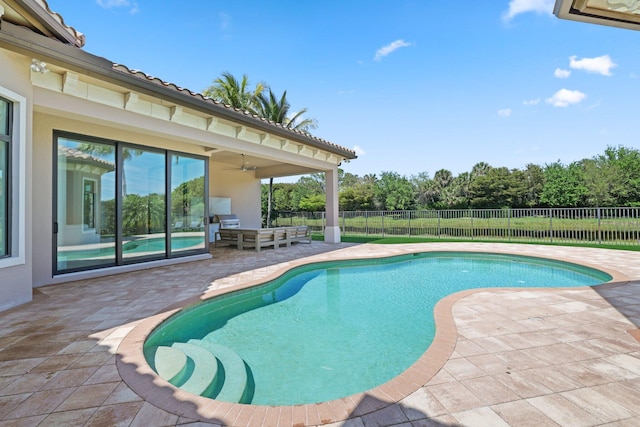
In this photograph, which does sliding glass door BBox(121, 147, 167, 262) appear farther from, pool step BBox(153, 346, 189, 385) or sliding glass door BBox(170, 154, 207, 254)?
pool step BBox(153, 346, 189, 385)

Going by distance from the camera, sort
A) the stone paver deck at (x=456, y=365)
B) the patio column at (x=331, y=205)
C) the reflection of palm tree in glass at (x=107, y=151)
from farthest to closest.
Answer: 1. the patio column at (x=331, y=205)
2. the reflection of palm tree in glass at (x=107, y=151)
3. the stone paver deck at (x=456, y=365)

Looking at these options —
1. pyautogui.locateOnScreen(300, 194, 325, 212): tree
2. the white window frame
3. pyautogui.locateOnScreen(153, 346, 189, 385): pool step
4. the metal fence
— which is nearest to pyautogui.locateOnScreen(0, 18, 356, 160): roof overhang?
the white window frame

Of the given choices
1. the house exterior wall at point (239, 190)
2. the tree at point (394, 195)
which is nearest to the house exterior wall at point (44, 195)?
the house exterior wall at point (239, 190)

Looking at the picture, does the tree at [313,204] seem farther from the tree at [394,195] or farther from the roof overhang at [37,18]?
the roof overhang at [37,18]

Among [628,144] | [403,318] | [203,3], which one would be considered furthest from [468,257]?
[628,144]

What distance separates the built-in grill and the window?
8.59 m

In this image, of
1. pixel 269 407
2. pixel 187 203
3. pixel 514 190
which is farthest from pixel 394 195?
pixel 269 407

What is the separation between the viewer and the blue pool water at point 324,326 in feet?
9.42

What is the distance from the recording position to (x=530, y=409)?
6.54 ft

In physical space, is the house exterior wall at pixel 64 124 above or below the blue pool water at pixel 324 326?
above

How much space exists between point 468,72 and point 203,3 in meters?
10.3

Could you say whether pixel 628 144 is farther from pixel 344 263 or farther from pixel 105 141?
pixel 105 141

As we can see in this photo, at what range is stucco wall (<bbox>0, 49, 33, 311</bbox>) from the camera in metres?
4.04

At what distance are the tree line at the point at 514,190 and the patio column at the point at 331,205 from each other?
46.6ft
